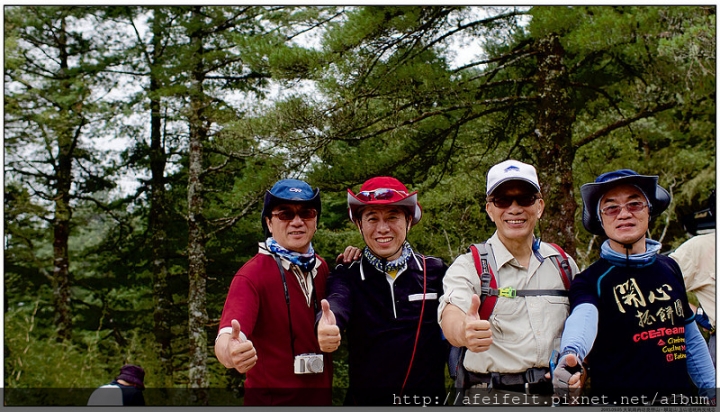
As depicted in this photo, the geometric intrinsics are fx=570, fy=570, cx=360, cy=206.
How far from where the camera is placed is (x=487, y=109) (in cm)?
793

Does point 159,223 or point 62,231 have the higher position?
point 159,223

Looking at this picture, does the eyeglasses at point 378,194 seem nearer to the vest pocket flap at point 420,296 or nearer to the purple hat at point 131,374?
the vest pocket flap at point 420,296

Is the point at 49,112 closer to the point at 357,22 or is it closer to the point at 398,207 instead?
the point at 357,22

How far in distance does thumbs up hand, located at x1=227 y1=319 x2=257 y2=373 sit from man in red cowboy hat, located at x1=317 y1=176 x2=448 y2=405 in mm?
507

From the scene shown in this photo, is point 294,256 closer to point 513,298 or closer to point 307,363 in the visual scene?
point 307,363

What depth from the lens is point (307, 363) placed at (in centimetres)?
295

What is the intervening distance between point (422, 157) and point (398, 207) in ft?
16.8

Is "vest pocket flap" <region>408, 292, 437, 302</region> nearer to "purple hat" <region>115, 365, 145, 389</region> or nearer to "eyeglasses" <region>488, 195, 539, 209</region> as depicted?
"eyeglasses" <region>488, 195, 539, 209</region>

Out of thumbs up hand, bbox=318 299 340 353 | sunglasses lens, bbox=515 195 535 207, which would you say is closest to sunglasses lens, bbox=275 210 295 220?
thumbs up hand, bbox=318 299 340 353

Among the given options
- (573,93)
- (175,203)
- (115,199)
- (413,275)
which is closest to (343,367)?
(175,203)

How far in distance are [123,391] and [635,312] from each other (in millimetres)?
4273

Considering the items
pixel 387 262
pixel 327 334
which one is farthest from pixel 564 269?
pixel 327 334

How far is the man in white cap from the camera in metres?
2.62

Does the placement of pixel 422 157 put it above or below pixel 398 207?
above
